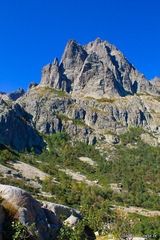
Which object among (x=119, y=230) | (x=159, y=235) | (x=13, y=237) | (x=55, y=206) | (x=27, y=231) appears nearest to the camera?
(x=13, y=237)

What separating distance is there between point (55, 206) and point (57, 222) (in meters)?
10.0

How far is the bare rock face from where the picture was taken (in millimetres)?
66062

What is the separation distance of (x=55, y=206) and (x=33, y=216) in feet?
68.2

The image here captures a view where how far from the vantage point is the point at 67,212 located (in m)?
93.2

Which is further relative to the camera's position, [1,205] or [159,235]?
[159,235]

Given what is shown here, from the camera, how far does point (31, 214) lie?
68750 mm

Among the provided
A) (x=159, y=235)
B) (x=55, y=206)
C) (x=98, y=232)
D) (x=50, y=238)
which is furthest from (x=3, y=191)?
(x=159, y=235)

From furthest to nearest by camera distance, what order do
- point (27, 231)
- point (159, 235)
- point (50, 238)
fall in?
point (159, 235) < point (50, 238) < point (27, 231)

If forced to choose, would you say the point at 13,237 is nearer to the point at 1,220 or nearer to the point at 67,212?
the point at 1,220

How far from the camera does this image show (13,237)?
194 feet

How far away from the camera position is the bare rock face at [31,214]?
6606cm

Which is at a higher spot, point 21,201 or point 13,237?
point 21,201

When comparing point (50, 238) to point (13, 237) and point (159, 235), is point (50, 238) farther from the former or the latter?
point (159, 235)

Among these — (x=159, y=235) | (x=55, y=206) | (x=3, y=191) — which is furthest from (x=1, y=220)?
(x=159, y=235)
